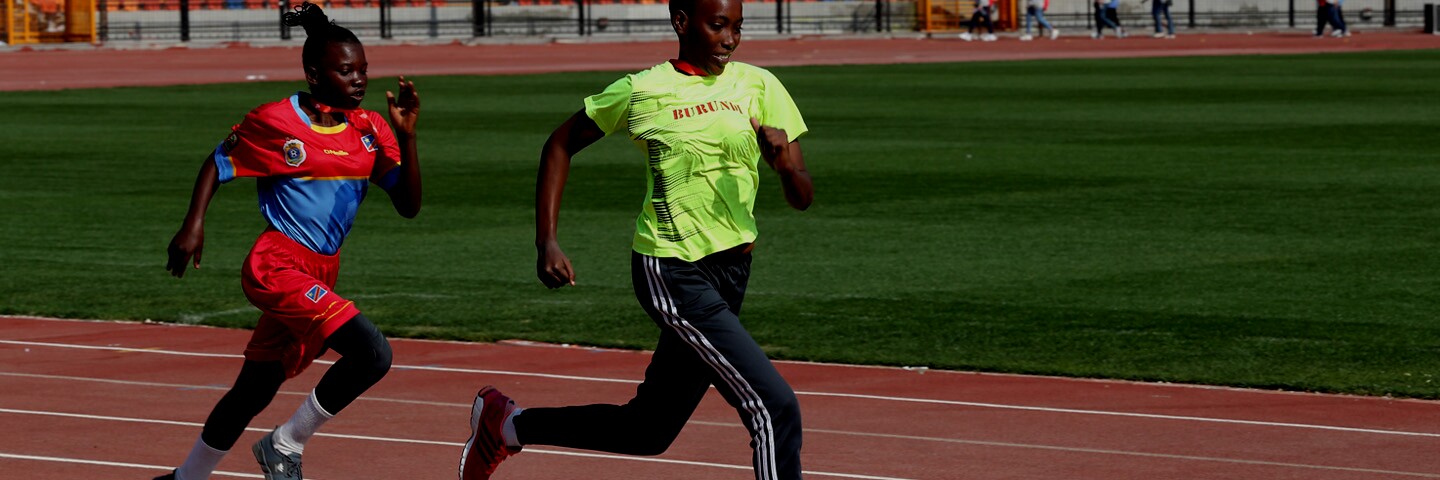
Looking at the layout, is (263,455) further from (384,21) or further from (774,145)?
(384,21)

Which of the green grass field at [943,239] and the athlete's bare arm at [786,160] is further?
the green grass field at [943,239]

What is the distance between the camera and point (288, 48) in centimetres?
4925

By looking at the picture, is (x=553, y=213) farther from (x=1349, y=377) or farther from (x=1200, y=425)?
(x=1349, y=377)

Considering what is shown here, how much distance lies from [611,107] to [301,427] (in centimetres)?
157

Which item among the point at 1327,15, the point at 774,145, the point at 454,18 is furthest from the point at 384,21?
the point at 774,145

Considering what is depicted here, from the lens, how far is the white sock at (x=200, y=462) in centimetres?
684

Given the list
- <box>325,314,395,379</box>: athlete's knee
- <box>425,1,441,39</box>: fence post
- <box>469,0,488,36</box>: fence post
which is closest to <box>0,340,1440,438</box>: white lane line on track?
<box>325,314,395,379</box>: athlete's knee

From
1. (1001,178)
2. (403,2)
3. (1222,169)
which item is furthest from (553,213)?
(403,2)

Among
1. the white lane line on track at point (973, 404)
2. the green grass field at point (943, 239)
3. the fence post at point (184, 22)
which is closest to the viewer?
the white lane line on track at point (973, 404)

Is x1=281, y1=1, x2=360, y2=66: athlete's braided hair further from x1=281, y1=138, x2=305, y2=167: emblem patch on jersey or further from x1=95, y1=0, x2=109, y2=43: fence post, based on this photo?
x1=95, y1=0, x2=109, y2=43: fence post

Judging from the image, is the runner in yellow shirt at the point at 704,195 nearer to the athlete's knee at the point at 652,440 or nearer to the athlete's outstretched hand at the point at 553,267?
the athlete's outstretched hand at the point at 553,267

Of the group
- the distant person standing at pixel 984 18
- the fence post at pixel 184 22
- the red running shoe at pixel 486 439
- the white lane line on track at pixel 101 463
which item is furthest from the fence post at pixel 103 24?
the red running shoe at pixel 486 439

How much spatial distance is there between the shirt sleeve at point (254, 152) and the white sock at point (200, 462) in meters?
0.84

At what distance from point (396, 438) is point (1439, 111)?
20179mm
